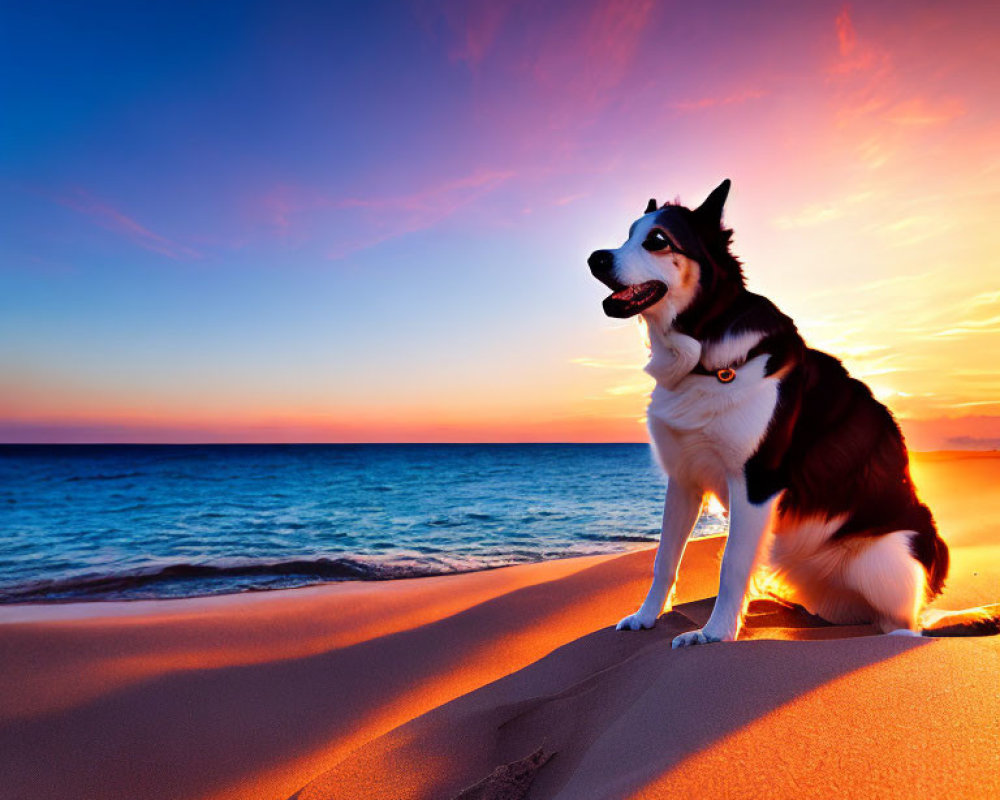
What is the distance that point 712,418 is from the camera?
2.49 metres

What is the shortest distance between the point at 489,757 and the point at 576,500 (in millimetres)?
16009

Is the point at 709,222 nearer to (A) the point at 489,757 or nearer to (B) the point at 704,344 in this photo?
(B) the point at 704,344

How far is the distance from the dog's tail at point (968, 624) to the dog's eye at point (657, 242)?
1.97 meters

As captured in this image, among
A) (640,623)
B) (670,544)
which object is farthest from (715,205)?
(640,623)

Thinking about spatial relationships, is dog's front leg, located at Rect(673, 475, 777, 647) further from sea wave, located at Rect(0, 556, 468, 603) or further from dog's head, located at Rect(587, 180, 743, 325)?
sea wave, located at Rect(0, 556, 468, 603)

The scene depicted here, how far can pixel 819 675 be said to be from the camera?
5.33 feet

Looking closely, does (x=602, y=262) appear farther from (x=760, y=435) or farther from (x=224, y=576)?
(x=224, y=576)


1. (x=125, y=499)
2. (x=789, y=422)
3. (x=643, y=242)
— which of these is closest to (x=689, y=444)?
(x=789, y=422)

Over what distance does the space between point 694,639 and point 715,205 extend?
187 cm

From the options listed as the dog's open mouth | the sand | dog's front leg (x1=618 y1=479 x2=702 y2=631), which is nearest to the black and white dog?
the dog's open mouth

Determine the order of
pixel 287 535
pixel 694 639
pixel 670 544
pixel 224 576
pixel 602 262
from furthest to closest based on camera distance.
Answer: pixel 287 535, pixel 224 576, pixel 670 544, pixel 602 262, pixel 694 639

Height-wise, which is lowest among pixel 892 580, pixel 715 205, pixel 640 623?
pixel 640 623

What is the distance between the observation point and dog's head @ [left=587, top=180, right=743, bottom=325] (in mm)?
2486

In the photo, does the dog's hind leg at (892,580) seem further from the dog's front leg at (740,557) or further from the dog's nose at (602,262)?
the dog's nose at (602,262)
